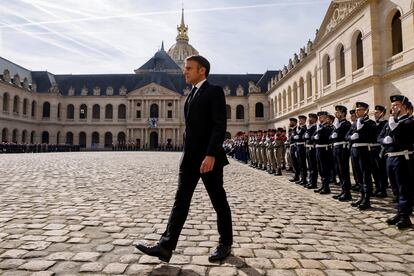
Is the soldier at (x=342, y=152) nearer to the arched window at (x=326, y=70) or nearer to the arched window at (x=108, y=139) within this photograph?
the arched window at (x=326, y=70)

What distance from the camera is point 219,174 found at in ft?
11.4

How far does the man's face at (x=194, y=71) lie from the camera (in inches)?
142

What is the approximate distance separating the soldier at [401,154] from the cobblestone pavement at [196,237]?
0.36 m

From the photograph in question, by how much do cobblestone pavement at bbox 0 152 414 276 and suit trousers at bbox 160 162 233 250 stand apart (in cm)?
32

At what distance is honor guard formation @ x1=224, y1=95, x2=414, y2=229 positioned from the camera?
5148 millimetres

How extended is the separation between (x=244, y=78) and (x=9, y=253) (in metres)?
61.8

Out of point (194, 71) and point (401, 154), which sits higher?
point (194, 71)

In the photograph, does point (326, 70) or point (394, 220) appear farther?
point (326, 70)

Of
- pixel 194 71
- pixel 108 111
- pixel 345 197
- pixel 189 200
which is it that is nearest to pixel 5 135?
pixel 108 111

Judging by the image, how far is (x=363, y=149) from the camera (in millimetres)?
6594

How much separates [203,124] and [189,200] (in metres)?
0.88

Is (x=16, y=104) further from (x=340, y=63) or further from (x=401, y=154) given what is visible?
(x=401, y=154)

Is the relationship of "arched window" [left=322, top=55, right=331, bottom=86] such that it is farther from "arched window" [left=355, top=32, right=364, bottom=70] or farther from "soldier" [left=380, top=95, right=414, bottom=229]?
"soldier" [left=380, top=95, right=414, bottom=229]

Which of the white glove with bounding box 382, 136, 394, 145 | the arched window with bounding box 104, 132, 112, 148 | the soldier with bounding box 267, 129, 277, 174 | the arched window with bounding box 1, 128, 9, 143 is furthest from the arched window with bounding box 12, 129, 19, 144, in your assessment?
the white glove with bounding box 382, 136, 394, 145
